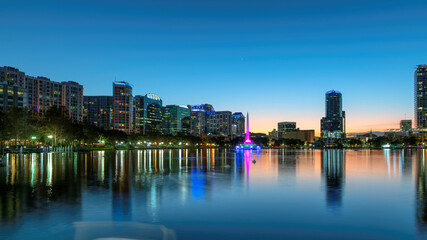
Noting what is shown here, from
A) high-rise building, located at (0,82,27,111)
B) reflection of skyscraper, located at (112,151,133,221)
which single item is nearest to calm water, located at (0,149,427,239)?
reflection of skyscraper, located at (112,151,133,221)

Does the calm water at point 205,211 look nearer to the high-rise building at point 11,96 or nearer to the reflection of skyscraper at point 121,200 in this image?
the reflection of skyscraper at point 121,200

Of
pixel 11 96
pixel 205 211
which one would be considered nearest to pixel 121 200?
pixel 205 211

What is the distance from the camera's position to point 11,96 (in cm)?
18638

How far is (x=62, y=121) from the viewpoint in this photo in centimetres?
11275

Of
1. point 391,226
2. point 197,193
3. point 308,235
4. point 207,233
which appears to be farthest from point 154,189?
point 391,226

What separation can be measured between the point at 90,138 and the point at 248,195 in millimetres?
130898

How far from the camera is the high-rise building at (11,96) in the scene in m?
182

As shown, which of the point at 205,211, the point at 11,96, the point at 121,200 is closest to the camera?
the point at 205,211

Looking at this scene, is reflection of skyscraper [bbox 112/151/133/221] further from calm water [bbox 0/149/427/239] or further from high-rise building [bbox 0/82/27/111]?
high-rise building [bbox 0/82/27/111]

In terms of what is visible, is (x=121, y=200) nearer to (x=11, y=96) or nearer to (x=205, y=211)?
(x=205, y=211)

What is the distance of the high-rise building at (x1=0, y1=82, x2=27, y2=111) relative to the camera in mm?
182375

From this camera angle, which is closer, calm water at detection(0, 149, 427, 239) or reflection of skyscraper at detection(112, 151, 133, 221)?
calm water at detection(0, 149, 427, 239)

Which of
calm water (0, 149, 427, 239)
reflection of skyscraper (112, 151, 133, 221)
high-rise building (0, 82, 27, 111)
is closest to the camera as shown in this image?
calm water (0, 149, 427, 239)

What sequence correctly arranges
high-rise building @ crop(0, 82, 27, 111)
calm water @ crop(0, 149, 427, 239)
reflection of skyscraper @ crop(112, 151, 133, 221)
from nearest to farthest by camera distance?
calm water @ crop(0, 149, 427, 239) → reflection of skyscraper @ crop(112, 151, 133, 221) → high-rise building @ crop(0, 82, 27, 111)
